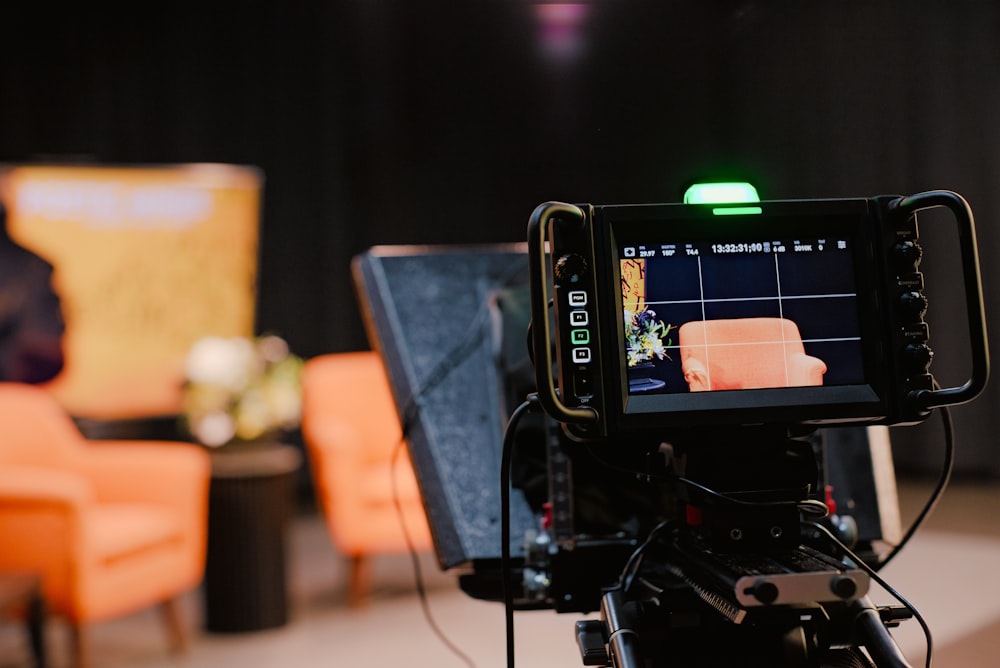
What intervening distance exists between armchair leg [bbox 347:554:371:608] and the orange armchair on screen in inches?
99.9

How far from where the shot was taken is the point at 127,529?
8.35 feet

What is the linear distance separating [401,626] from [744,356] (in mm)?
2321

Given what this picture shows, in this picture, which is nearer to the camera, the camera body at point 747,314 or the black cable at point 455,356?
the camera body at point 747,314

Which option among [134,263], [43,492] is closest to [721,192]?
[43,492]

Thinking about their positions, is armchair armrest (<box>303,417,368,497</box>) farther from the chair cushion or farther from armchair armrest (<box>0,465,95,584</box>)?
armchair armrest (<box>0,465,95,584</box>)

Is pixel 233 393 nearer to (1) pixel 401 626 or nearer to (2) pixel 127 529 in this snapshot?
(2) pixel 127 529

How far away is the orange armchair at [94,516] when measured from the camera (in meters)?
2.35

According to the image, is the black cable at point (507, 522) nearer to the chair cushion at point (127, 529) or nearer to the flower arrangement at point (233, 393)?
the chair cushion at point (127, 529)

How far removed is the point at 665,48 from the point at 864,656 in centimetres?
126

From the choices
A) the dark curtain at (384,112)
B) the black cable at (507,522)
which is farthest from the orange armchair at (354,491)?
the black cable at (507,522)

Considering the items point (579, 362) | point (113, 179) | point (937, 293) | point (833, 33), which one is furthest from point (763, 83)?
point (113, 179)

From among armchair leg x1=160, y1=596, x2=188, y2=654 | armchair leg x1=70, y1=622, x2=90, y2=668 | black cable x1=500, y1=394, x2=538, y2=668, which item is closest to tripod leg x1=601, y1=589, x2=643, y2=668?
black cable x1=500, y1=394, x2=538, y2=668

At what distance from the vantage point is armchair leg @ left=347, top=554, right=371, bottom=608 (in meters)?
3.08

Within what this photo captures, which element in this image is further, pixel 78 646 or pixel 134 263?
pixel 134 263
